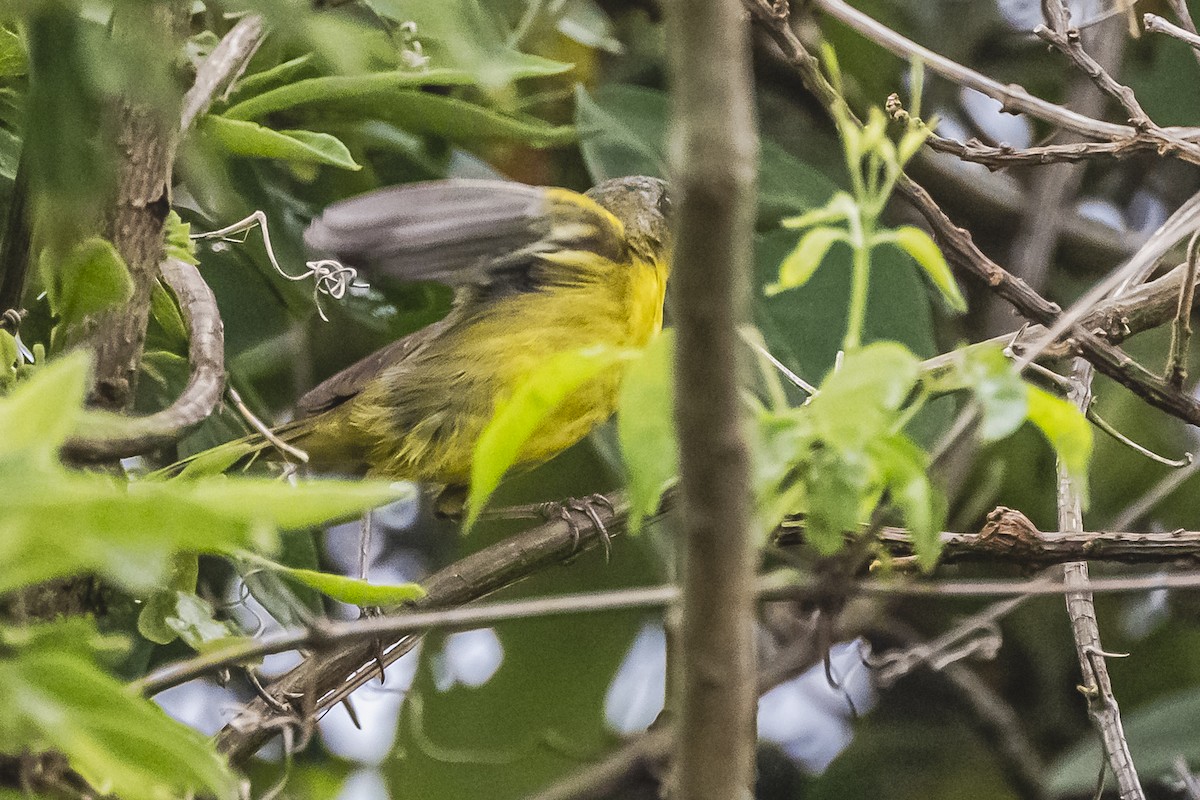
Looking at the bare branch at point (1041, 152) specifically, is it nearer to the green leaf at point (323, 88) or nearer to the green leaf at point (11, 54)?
the green leaf at point (323, 88)

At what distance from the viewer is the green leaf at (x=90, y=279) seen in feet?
3.72

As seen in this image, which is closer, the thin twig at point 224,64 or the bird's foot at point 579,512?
the thin twig at point 224,64

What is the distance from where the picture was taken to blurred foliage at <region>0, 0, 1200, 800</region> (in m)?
0.65

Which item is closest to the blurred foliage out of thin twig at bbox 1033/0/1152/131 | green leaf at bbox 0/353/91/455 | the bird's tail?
green leaf at bbox 0/353/91/455

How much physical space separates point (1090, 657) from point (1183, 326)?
0.36 meters

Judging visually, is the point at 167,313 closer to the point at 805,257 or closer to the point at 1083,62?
the point at 805,257

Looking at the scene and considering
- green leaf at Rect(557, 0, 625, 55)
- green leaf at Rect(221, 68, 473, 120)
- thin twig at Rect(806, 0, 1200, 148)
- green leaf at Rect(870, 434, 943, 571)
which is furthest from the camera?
green leaf at Rect(557, 0, 625, 55)

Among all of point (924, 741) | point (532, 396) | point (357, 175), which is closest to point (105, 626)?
point (357, 175)

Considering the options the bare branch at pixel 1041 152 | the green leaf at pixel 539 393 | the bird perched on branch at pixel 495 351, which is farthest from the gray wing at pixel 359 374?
the green leaf at pixel 539 393

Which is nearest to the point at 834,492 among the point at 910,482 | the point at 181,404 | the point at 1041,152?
the point at 910,482

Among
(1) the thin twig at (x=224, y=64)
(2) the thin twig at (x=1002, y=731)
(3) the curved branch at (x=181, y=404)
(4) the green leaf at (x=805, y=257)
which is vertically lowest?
(2) the thin twig at (x=1002, y=731)

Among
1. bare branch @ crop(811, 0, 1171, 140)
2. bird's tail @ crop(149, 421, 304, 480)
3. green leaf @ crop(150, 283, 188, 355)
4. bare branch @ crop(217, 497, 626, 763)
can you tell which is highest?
bare branch @ crop(811, 0, 1171, 140)

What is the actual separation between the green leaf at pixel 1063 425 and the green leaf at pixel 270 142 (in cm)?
99

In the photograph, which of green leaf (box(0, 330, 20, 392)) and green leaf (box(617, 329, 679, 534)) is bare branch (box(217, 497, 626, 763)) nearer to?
green leaf (box(0, 330, 20, 392))
